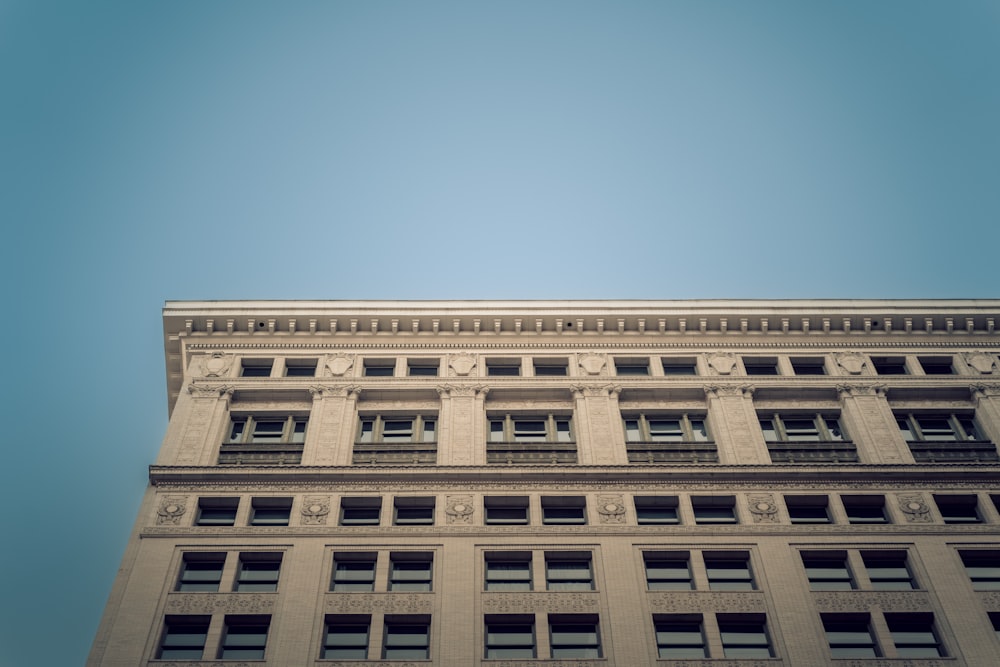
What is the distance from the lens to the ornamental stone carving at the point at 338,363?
49.9 m

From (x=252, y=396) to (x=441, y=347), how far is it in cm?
908

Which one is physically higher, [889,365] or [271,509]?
[889,365]

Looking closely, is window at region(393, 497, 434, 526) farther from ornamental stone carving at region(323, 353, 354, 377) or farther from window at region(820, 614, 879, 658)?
window at region(820, 614, 879, 658)

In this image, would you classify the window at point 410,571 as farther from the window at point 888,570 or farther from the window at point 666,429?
the window at point 888,570

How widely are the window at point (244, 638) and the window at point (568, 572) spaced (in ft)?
33.6

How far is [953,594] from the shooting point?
127 ft

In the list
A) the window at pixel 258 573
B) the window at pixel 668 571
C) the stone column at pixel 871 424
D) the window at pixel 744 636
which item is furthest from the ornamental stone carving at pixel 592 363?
the window at pixel 258 573

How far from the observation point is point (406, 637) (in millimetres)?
37500

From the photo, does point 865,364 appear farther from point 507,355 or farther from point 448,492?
point 448,492

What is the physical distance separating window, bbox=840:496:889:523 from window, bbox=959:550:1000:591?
11.6ft

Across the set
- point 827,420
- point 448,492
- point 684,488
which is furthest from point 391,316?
point 827,420

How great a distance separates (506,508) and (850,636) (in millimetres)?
13674

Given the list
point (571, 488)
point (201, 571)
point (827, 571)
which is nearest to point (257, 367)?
point (201, 571)

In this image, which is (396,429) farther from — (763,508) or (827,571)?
(827,571)
